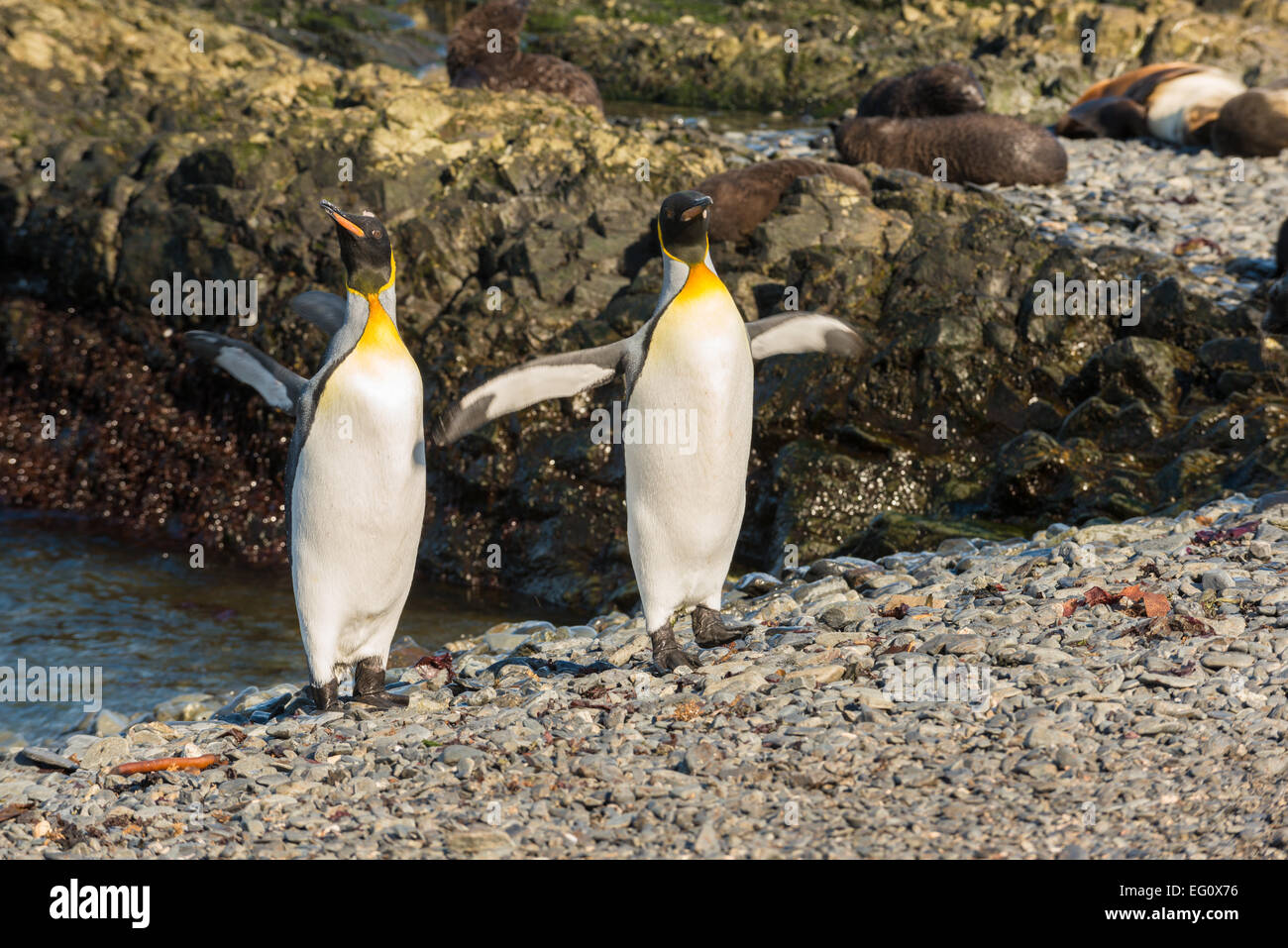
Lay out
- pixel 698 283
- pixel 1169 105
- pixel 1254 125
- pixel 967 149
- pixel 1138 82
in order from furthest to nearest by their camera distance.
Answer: pixel 1138 82 < pixel 1169 105 < pixel 1254 125 < pixel 967 149 < pixel 698 283

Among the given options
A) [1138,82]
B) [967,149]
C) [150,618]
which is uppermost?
[1138,82]

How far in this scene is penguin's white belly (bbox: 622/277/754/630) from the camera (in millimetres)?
5492

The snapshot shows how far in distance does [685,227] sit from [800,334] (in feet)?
3.26

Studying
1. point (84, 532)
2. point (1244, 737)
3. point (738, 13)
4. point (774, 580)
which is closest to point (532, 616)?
point (774, 580)

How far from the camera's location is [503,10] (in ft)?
56.1

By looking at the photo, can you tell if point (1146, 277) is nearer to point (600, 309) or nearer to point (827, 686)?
point (600, 309)

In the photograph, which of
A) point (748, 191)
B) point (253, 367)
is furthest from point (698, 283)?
point (748, 191)

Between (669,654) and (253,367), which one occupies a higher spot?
(253,367)

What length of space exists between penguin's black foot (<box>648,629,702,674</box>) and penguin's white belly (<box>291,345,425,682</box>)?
3.79 ft

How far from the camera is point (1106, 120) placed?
1842cm

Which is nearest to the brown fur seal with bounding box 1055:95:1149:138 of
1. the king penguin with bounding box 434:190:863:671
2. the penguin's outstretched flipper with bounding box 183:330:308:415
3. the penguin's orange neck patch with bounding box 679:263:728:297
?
the king penguin with bounding box 434:190:863:671

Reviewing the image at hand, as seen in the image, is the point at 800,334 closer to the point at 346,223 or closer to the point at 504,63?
the point at 346,223

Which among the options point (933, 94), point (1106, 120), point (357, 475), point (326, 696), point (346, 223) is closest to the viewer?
point (346, 223)
